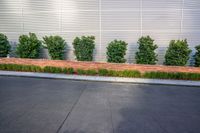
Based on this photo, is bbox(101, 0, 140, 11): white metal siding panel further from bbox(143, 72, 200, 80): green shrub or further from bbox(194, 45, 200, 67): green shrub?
bbox(143, 72, 200, 80): green shrub

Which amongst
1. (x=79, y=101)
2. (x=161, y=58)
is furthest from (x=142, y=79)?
(x=79, y=101)

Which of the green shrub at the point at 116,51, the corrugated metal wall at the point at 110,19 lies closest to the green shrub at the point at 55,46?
the corrugated metal wall at the point at 110,19

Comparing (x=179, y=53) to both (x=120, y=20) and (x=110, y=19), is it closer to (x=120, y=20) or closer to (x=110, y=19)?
(x=120, y=20)

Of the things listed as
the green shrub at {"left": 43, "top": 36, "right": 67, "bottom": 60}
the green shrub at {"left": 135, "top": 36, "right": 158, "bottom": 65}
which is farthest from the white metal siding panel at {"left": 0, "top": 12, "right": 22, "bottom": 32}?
the green shrub at {"left": 135, "top": 36, "right": 158, "bottom": 65}

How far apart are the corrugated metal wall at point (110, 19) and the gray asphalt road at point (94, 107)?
628 centimetres

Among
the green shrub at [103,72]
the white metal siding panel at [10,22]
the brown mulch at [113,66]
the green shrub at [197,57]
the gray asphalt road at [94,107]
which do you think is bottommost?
the gray asphalt road at [94,107]

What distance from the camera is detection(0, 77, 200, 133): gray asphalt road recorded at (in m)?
6.52

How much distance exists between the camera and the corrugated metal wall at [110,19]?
57.7 ft

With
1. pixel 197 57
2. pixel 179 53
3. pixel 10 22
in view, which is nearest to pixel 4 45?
pixel 10 22

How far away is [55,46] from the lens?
1642cm

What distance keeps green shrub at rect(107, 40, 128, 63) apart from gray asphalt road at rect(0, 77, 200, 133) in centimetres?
420

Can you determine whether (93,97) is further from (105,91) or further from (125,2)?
(125,2)

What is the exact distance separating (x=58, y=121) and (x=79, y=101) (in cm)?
225

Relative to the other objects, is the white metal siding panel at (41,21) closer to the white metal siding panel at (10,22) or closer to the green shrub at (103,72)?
the white metal siding panel at (10,22)
